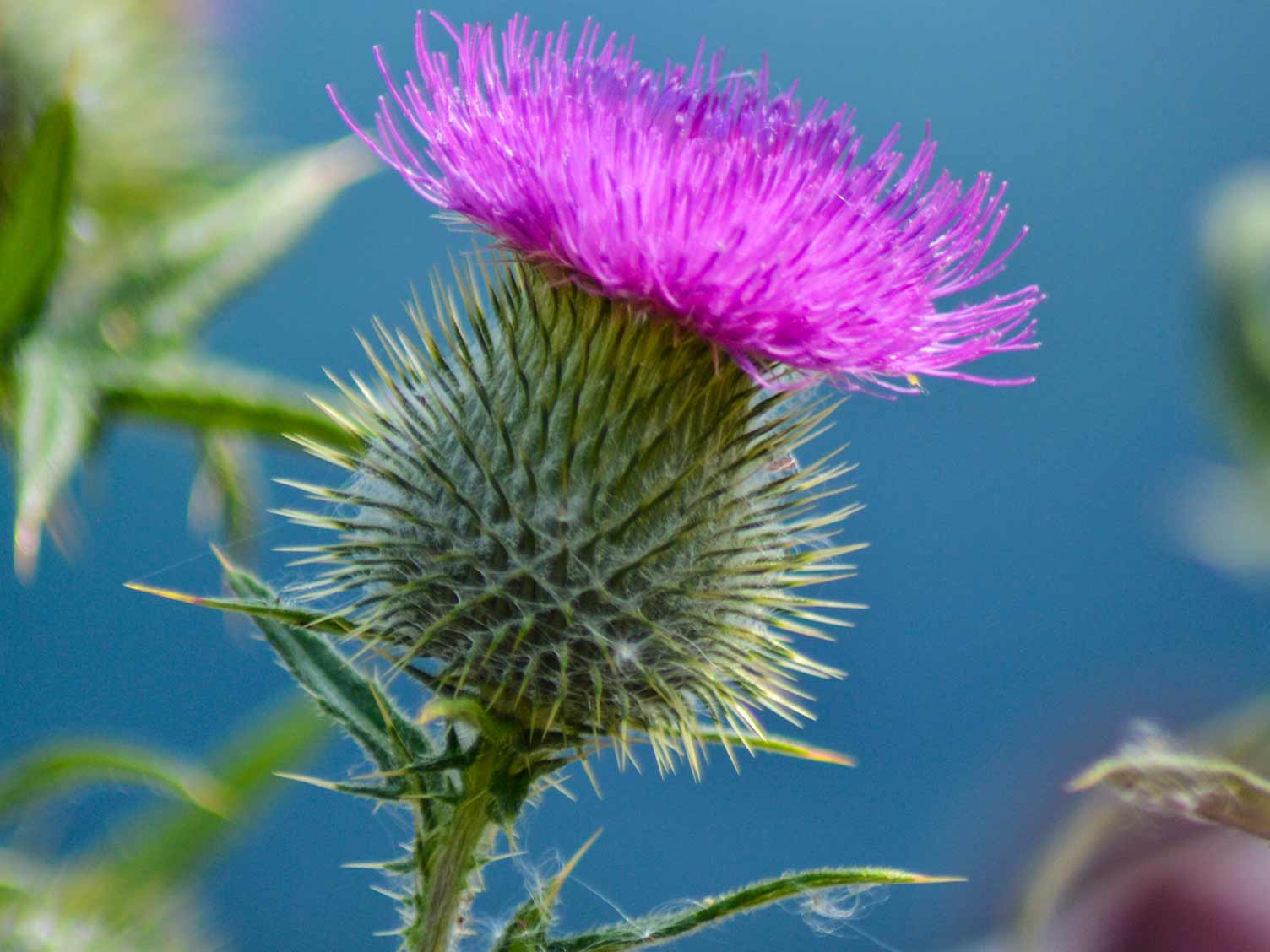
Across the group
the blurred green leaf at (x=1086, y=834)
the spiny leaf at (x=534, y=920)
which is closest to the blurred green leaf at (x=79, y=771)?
the spiny leaf at (x=534, y=920)

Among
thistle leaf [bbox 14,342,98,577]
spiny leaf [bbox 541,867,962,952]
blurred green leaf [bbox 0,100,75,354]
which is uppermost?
blurred green leaf [bbox 0,100,75,354]

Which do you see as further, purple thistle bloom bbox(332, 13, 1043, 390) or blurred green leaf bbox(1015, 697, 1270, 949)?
purple thistle bloom bbox(332, 13, 1043, 390)

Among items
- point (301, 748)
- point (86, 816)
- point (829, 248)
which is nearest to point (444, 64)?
point (829, 248)

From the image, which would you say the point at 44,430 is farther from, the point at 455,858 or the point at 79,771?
the point at 455,858

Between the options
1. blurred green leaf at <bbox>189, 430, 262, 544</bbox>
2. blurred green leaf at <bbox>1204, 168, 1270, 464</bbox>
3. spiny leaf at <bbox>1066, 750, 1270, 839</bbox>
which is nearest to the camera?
spiny leaf at <bbox>1066, 750, 1270, 839</bbox>

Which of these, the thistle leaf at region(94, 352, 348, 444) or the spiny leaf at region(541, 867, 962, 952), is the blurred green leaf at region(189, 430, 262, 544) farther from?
the spiny leaf at region(541, 867, 962, 952)

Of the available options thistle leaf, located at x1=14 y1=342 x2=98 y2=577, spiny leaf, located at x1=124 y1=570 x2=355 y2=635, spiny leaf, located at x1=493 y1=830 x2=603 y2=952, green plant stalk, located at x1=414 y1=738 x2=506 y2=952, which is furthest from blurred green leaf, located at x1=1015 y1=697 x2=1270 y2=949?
thistle leaf, located at x1=14 y1=342 x2=98 y2=577

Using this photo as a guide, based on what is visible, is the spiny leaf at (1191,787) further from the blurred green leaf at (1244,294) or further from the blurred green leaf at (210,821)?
the blurred green leaf at (1244,294)

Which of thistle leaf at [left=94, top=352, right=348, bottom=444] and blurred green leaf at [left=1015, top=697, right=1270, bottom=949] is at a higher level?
thistle leaf at [left=94, top=352, right=348, bottom=444]
